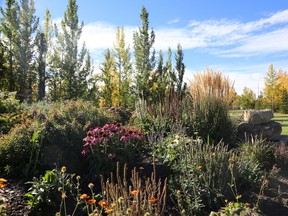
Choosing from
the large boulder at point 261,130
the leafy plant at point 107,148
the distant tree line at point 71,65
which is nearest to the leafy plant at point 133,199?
the leafy plant at point 107,148

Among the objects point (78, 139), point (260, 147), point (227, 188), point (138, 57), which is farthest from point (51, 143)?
point (138, 57)

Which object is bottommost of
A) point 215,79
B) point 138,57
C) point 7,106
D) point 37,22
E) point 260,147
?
point 260,147

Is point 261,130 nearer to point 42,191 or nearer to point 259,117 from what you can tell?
point 259,117

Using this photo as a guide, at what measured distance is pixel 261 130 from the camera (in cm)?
741

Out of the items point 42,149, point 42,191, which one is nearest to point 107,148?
point 42,149

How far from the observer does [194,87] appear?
25.3 ft

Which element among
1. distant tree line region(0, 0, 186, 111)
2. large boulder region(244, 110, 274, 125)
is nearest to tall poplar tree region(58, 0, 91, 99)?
distant tree line region(0, 0, 186, 111)

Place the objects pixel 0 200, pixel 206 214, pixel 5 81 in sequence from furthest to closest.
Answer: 1. pixel 5 81
2. pixel 206 214
3. pixel 0 200

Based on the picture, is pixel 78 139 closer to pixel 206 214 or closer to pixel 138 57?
pixel 206 214

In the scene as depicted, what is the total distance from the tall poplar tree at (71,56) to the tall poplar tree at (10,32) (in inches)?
116

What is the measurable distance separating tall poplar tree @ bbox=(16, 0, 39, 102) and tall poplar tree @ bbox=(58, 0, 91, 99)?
200 cm

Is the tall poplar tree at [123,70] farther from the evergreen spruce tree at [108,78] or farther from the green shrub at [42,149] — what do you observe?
the green shrub at [42,149]

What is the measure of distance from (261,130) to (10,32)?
1803cm

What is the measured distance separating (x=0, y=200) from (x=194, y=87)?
615 centimetres
